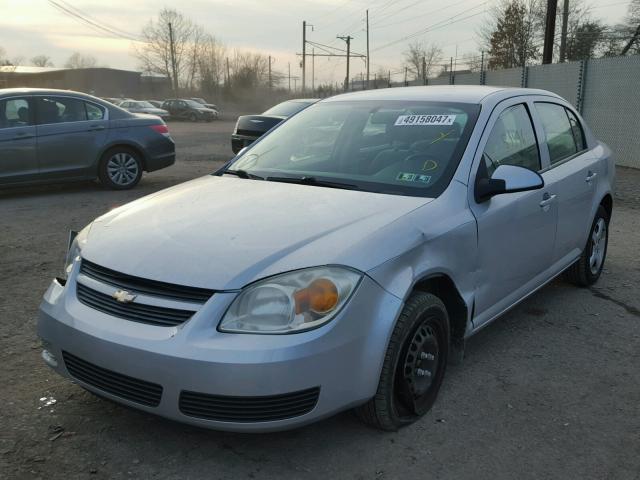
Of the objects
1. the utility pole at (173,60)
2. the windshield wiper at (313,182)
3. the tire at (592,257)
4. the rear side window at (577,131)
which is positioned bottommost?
the tire at (592,257)

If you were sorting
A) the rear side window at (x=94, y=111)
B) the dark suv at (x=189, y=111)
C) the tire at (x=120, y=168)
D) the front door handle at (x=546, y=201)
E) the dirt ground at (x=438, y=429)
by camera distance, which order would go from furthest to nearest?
the dark suv at (x=189, y=111) → the tire at (x=120, y=168) → the rear side window at (x=94, y=111) → the front door handle at (x=546, y=201) → the dirt ground at (x=438, y=429)

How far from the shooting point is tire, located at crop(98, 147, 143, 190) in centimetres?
925

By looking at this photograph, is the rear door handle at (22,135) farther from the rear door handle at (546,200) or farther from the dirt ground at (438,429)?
the rear door handle at (546,200)

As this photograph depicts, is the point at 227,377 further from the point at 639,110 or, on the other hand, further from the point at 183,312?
the point at 639,110

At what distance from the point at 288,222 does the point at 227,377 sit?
2.64 feet

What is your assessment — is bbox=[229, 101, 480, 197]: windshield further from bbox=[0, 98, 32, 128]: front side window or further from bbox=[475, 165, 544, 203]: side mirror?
bbox=[0, 98, 32, 128]: front side window

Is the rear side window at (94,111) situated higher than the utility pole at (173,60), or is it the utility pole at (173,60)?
the utility pole at (173,60)

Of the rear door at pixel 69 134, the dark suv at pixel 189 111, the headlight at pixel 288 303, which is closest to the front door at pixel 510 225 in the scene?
the headlight at pixel 288 303

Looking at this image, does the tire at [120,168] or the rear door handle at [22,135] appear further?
the tire at [120,168]

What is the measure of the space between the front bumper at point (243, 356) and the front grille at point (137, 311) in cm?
3

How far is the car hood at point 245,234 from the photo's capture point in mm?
2428

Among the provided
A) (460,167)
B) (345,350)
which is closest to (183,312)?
(345,350)

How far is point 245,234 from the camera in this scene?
2645mm

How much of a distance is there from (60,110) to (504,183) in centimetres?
751
